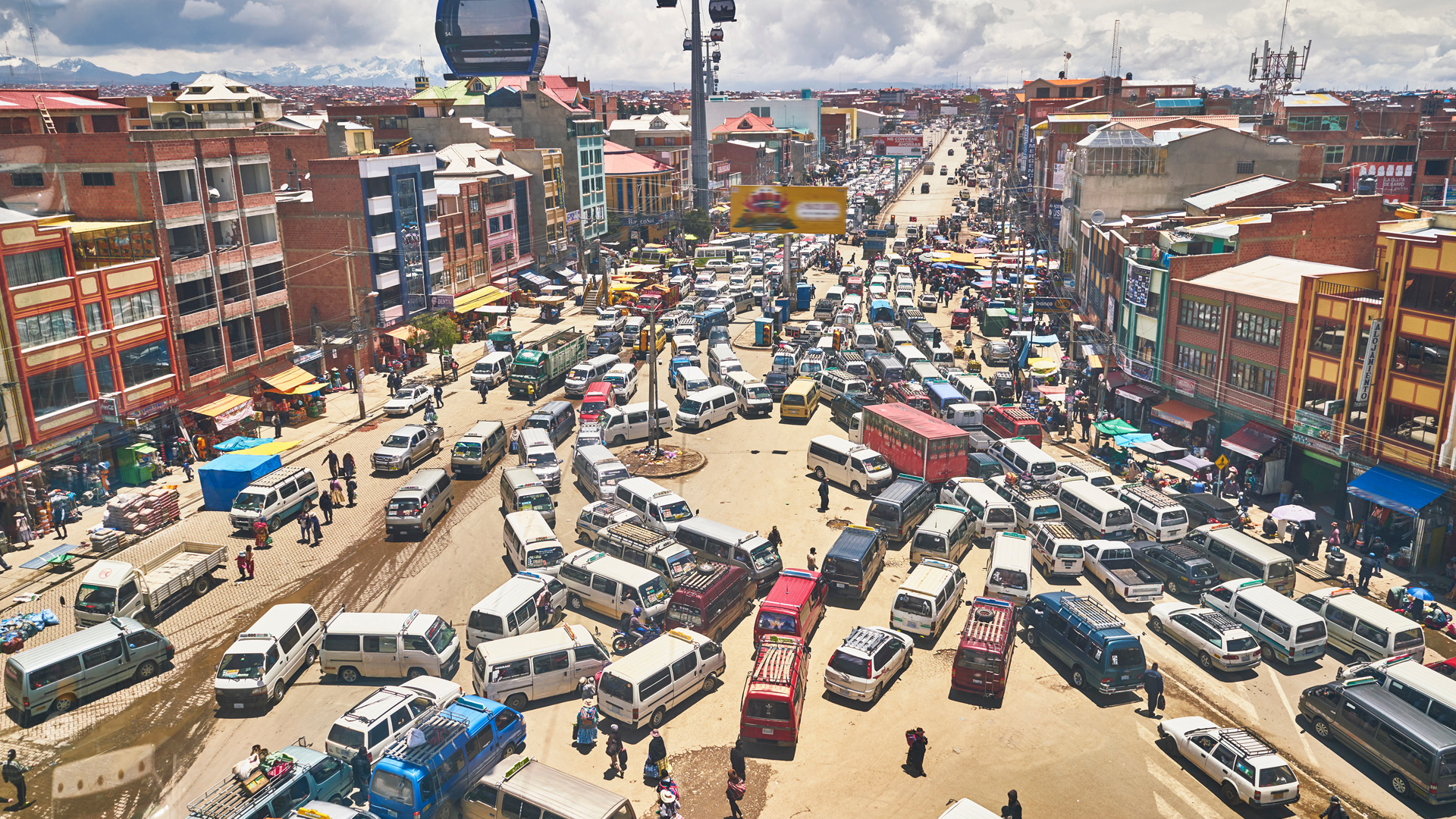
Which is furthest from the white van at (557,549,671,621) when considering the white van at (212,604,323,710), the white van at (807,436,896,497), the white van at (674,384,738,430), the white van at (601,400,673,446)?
the white van at (674,384,738,430)

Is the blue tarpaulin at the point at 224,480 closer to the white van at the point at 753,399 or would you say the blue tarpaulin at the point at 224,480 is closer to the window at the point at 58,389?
the window at the point at 58,389

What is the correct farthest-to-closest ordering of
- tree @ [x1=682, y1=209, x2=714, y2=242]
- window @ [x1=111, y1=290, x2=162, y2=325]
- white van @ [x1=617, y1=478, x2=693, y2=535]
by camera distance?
tree @ [x1=682, y1=209, x2=714, y2=242]
window @ [x1=111, y1=290, x2=162, y2=325]
white van @ [x1=617, y1=478, x2=693, y2=535]

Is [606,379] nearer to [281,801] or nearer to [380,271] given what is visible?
[380,271]

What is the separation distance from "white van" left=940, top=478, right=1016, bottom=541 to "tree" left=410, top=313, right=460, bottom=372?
117 feet

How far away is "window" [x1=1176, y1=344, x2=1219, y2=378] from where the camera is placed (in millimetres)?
42719

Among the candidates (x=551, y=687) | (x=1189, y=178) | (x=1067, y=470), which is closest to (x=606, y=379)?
(x=1067, y=470)

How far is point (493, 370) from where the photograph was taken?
2199 inches

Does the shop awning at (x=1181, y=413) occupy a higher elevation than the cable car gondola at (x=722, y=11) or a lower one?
lower

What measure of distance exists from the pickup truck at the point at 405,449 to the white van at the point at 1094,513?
2681cm

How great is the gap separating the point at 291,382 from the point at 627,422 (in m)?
18.4

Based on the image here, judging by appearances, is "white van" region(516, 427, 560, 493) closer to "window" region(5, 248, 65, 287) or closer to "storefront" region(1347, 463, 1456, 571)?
"window" region(5, 248, 65, 287)

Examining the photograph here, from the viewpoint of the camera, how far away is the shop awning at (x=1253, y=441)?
38406 mm

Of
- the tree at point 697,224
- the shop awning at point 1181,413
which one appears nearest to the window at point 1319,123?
the tree at point 697,224

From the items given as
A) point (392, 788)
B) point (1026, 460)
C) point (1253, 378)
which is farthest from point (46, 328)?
point (1253, 378)
